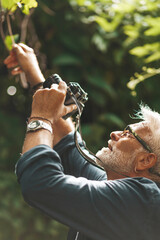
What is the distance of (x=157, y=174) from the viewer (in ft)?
4.35

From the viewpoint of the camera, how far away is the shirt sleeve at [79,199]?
3.39 ft

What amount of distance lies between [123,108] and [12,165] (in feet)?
4.06

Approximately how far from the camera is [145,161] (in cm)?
132

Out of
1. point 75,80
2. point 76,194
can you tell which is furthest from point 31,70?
point 75,80

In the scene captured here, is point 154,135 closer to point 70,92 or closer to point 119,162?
A: point 119,162

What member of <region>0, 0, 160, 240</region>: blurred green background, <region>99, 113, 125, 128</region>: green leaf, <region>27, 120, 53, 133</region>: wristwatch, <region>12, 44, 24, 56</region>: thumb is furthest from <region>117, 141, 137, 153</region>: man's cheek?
<region>99, 113, 125, 128</region>: green leaf

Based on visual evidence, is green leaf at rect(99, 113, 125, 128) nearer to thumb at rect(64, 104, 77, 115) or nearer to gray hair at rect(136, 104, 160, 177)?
gray hair at rect(136, 104, 160, 177)

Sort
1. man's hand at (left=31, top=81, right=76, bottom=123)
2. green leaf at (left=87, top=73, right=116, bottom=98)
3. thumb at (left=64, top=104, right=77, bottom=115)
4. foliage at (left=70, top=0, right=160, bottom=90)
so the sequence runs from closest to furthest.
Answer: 1. man's hand at (left=31, top=81, right=76, bottom=123)
2. thumb at (left=64, top=104, right=77, bottom=115)
3. foliage at (left=70, top=0, right=160, bottom=90)
4. green leaf at (left=87, top=73, right=116, bottom=98)

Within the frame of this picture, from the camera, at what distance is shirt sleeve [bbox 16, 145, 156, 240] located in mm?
1034

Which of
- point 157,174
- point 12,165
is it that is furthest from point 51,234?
point 157,174

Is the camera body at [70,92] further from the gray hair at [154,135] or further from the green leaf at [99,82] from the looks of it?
the green leaf at [99,82]

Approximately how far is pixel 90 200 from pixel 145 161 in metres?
0.34

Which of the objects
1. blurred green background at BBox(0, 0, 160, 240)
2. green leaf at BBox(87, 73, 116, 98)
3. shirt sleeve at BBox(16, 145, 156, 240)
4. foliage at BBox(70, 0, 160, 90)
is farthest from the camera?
green leaf at BBox(87, 73, 116, 98)

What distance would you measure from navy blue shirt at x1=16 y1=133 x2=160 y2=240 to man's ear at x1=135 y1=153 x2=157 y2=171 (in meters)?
0.18
